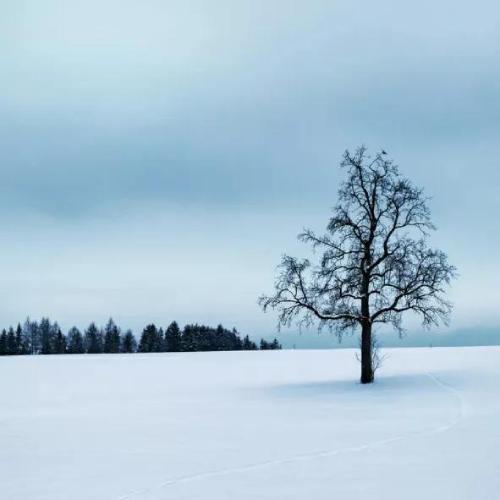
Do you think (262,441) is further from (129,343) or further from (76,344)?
(76,344)

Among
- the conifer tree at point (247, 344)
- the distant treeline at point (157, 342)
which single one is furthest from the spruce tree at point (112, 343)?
the conifer tree at point (247, 344)

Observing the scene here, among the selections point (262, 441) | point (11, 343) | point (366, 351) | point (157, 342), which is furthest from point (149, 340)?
point (262, 441)

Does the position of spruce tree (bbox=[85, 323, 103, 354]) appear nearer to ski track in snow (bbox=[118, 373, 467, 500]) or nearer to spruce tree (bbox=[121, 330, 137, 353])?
spruce tree (bbox=[121, 330, 137, 353])

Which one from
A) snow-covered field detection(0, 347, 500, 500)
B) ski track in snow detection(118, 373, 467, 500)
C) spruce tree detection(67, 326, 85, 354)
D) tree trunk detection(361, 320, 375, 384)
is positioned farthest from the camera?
spruce tree detection(67, 326, 85, 354)

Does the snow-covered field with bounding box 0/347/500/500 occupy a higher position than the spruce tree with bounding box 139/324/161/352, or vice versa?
the snow-covered field with bounding box 0/347/500/500

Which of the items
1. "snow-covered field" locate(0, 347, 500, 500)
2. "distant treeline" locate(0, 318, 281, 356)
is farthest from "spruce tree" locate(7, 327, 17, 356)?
"snow-covered field" locate(0, 347, 500, 500)

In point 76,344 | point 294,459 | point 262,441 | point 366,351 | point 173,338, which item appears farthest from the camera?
point 76,344

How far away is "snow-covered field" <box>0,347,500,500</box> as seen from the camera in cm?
1032

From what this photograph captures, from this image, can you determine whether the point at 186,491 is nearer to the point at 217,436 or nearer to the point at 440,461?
the point at 440,461

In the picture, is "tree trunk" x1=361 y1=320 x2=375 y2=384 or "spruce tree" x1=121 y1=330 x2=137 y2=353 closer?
"tree trunk" x1=361 y1=320 x2=375 y2=384

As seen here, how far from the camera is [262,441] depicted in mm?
15438

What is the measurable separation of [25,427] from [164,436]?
19.5 ft

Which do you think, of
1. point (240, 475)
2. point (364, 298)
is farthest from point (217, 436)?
point (364, 298)

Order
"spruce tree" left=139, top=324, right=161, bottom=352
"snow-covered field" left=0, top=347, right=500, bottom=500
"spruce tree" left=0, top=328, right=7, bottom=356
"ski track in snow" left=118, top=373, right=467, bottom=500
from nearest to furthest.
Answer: "snow-covered field" left=0, top=347, right=500, bottom=500, "ski track in snow" left=118, top=373, right=467, bottom=500, "spruce tree" left=0, top=328, right=7, bottom=356, "spruce tree" left=139, top=324, right=161, bottom=352
